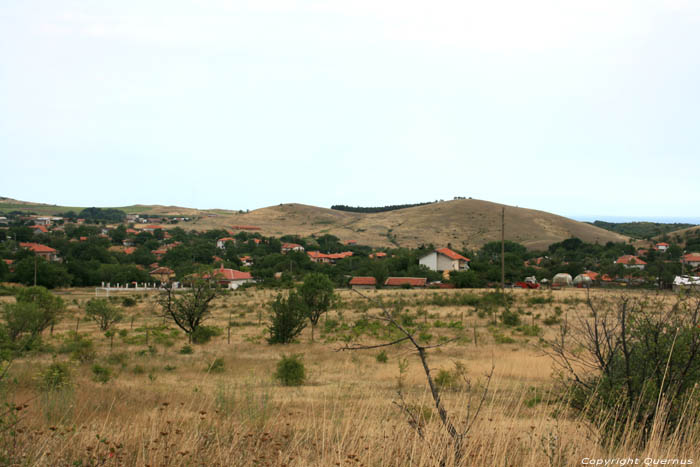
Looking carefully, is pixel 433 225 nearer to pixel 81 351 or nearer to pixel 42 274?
pixel 42 274

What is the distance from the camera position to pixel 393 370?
1557cm

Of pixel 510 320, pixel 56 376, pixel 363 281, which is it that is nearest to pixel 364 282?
pixel 363 281

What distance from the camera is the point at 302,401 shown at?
10.2 meters

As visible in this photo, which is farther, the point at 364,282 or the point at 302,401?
the point at 364,282

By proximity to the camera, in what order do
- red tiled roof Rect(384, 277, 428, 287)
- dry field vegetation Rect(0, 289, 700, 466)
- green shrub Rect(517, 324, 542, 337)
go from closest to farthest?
dry field vegetation Rect(0, 289, 700, 466) < green shrub Rect(517, 324, 542, 337) < red tiled roof Rect(384, 277, 428, 287)

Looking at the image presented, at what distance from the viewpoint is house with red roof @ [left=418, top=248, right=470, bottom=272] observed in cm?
7162

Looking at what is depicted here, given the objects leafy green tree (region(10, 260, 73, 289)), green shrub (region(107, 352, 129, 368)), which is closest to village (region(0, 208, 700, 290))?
leafy green tree (region(10, 260, 73, 289))

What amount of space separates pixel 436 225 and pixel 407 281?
73774 millimetres

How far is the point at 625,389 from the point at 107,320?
28528 mm

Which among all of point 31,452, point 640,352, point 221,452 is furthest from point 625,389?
point 31,452

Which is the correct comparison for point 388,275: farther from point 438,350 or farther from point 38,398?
point 38,398

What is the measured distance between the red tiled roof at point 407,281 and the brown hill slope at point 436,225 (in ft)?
166

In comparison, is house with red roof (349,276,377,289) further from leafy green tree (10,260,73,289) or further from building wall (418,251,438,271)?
leafy green tree (10,260,73,289)

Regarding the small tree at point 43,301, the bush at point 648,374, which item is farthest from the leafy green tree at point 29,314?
the bush at point 648,374
